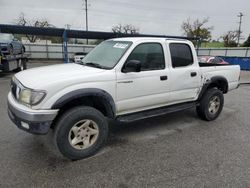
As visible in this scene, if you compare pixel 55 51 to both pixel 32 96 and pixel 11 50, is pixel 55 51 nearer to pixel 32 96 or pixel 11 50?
pixel 11 50

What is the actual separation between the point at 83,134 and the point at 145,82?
139 cm

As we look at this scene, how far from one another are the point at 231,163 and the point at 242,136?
136 cm

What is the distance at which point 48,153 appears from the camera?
3486mm

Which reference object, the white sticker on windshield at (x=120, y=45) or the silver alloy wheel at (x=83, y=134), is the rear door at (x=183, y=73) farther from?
the silver alloy wheel at (x=83, y=134)

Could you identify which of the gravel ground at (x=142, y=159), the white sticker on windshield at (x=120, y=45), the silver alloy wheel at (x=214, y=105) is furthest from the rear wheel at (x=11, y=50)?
the silver alloy wheel at (x=214, y=105)

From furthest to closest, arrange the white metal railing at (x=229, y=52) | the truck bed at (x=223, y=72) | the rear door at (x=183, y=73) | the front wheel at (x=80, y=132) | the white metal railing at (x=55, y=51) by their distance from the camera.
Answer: the white metal railing at (x=55, y=51) → the white metal railing at (x=229, y=52) → the truck bed at (x=223, y=72) → the rear door at (x=183, y=73) → the front wheel at (x=80, y=132)

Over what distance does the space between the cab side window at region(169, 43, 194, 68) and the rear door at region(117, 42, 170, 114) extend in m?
0.30

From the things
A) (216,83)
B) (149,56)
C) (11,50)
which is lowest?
(216,83)

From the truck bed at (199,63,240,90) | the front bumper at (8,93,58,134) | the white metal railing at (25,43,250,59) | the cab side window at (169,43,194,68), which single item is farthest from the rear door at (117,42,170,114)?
the white metal railing at (25,43,250,59)

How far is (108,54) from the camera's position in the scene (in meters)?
3.95

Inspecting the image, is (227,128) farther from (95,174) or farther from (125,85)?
(95,174)

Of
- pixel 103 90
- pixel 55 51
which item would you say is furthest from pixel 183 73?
pixel 55 51

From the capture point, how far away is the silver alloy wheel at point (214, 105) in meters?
5.26

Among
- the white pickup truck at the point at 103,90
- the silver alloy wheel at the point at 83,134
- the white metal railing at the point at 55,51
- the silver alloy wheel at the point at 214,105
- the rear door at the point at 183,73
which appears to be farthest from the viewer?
the white metal railing at the point at 55,51
